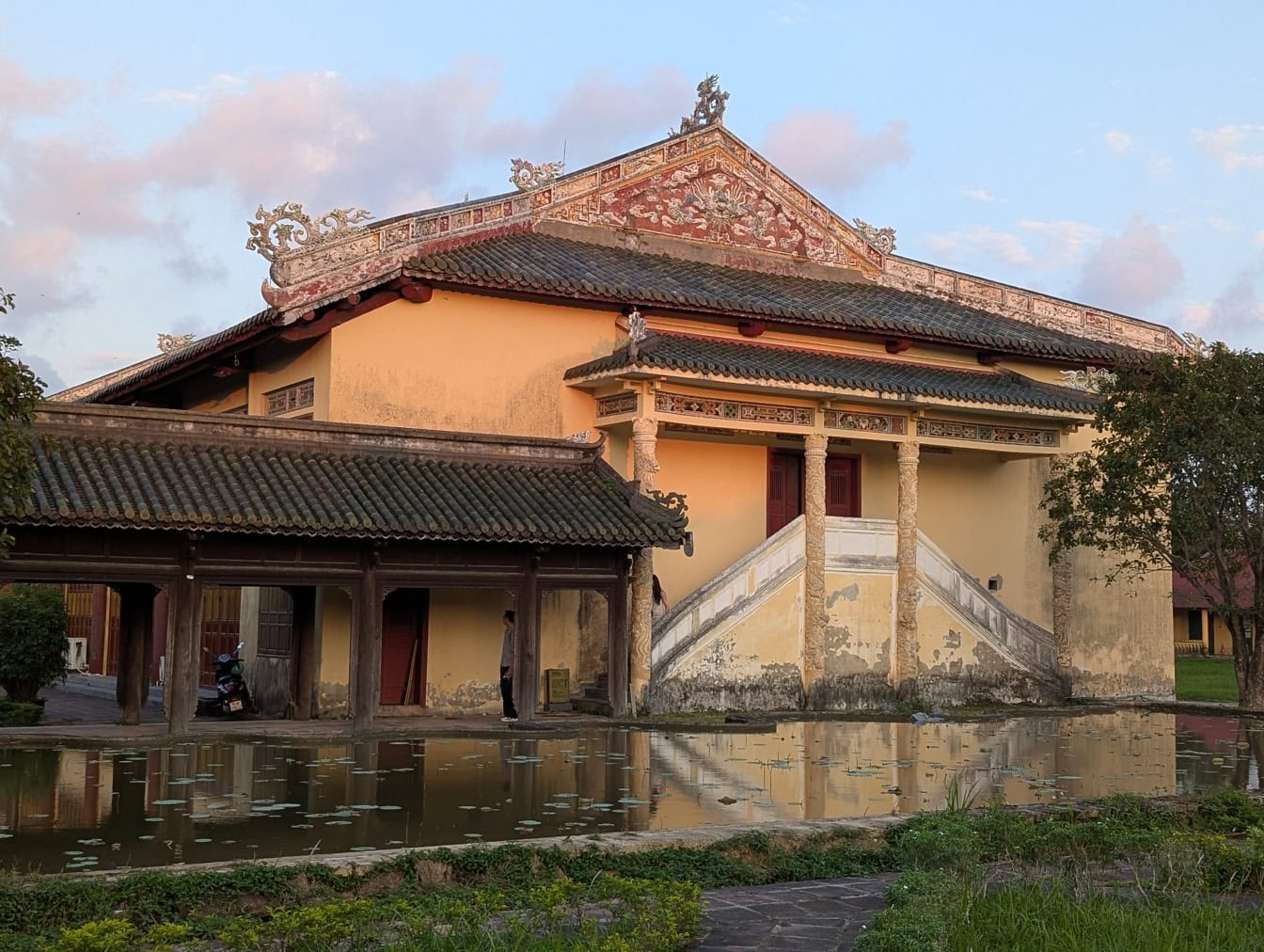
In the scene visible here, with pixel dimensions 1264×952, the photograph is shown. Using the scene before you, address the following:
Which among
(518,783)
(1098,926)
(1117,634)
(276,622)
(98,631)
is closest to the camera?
(1098,926)

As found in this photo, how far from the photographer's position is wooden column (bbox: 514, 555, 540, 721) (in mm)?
18797

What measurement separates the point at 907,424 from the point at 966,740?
6.64 m

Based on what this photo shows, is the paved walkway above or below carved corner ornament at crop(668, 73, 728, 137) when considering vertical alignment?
below

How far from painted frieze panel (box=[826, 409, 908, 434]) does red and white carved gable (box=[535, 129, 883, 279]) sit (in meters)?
4.68

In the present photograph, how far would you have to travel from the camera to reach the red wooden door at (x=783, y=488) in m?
24.5

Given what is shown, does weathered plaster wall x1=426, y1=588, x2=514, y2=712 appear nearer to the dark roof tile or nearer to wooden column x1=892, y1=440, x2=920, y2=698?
the dark roof tile

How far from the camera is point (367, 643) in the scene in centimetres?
1758

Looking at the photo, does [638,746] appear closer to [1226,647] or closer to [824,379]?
[824,379]

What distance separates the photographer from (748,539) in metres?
24.2

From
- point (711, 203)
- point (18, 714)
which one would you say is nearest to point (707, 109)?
point (711, 203)

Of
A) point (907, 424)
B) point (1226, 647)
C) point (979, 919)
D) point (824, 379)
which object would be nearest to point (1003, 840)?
point (979, 919)

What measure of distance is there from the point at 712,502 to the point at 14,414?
611 inches

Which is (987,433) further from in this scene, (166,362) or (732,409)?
(166,362)

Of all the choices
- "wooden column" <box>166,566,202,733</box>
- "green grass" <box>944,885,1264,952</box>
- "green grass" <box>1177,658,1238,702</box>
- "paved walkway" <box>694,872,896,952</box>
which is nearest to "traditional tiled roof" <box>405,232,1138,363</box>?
"wooden column" <box>166,566,202,733</box>
